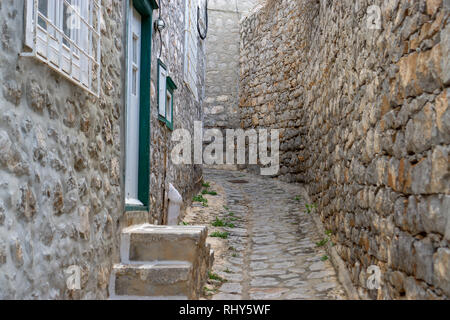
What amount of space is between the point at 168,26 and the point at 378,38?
342 centimetres

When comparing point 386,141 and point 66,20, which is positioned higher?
point 66,20

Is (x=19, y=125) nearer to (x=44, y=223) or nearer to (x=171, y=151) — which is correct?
(x=44, y=223)

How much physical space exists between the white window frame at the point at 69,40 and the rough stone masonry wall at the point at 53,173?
51mm

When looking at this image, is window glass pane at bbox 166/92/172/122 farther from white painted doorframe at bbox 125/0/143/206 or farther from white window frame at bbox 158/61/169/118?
white painted doorframe at bbox 125/0/143/206

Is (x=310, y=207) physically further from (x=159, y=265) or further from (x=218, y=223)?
(x=159, y=265)

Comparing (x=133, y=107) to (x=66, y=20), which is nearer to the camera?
(x=66, y=20)

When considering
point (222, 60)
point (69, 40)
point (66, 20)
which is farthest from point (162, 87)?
point (222, 60)

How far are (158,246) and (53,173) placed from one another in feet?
5.24

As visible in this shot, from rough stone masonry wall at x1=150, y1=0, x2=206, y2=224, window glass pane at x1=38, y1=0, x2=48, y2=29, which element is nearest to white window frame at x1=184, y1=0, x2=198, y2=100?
rough stone masonry wall at x1=150, y1=0, x2=206, y2=224

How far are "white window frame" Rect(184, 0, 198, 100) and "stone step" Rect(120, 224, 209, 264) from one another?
14.9 ft

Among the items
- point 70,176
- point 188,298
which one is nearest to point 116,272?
point 188,298

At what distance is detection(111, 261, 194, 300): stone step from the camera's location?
3.56 metres

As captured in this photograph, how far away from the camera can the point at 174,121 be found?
6918 mm

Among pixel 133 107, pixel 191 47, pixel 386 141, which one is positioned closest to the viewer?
pixel 386 141
